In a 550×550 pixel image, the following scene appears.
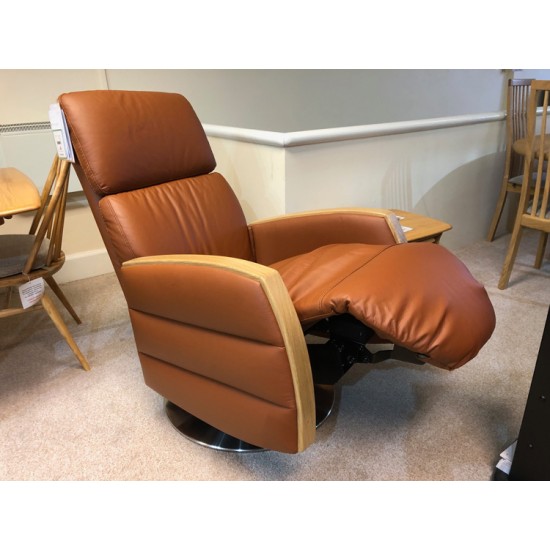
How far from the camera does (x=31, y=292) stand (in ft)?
5.19

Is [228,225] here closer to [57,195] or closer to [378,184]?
[57,195]

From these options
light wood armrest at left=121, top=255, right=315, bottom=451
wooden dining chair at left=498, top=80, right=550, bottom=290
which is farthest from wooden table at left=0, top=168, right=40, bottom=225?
wooden dining chair at left=498, top=80, right=550, bottom=290

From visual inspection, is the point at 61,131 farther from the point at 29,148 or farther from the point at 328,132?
the point at 29,148

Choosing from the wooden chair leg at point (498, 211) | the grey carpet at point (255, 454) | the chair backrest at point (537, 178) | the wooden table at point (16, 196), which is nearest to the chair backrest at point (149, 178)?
the wooden table at point (16, 196)

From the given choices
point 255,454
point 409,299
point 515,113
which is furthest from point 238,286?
point 515,113

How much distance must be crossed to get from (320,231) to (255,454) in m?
0.72

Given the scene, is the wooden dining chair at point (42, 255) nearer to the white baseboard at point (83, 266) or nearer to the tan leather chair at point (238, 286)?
the tan leather chair at point (238, 286)

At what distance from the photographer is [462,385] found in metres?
1.62

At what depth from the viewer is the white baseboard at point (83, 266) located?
2479 mm

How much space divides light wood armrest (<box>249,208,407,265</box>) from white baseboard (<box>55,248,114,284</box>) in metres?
1.27

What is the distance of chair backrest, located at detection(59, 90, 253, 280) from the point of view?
1.32 metres

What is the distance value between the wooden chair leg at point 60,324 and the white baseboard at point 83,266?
85 cm

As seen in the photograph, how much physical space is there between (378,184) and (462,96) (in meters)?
2.45

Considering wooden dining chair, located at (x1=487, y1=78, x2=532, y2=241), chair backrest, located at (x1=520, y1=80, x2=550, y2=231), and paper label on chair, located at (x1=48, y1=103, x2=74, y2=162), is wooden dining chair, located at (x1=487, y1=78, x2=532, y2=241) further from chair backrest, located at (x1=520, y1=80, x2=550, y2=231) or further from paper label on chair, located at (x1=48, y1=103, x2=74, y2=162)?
paper label on chair, located at (x1=48, y1=103, x2=74, y2=162)
